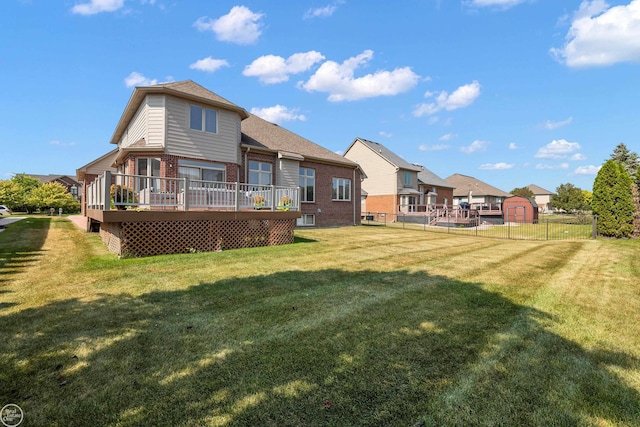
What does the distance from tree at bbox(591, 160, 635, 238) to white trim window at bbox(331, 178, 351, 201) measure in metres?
14.6

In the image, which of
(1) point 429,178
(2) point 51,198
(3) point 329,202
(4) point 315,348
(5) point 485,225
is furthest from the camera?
(1) point 429,178

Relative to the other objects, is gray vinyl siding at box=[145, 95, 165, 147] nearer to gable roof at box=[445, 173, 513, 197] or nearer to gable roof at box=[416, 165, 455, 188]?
gable roof at box=[416, 165, 455, 188]

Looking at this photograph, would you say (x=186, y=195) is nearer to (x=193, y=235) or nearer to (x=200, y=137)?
(x=193, y=235)

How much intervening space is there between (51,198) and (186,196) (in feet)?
147

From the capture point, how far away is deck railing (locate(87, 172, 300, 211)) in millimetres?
8547

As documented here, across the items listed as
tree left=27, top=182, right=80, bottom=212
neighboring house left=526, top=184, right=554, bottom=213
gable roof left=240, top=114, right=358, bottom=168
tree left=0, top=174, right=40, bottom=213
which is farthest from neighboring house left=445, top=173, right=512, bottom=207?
tree left=0, top=174, right=40, bottom=213

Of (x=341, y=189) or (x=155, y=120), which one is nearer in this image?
(x=155, y=120)

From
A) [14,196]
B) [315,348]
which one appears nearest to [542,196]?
[315,348]

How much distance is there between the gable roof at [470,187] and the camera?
179ft

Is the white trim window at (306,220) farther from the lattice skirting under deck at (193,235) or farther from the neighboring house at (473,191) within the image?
the neighboring house at (473,191)

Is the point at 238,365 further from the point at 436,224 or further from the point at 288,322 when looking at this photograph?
the point at 436,224

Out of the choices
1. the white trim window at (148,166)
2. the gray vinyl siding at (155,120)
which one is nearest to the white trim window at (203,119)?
the gray vinyl siding at (155,120)

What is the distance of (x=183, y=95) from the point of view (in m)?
13.3

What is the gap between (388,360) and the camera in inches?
125
